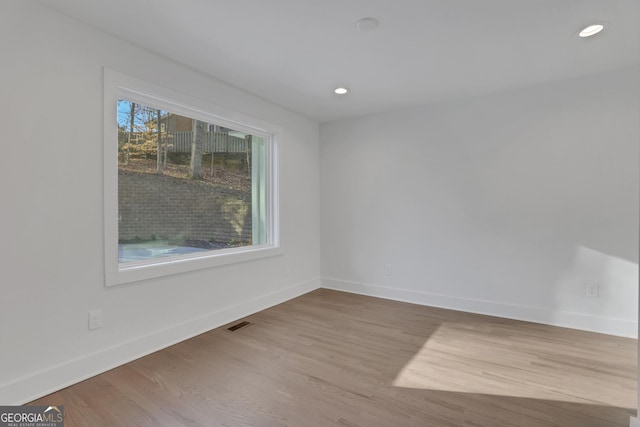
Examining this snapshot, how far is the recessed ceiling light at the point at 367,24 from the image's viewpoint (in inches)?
79.9

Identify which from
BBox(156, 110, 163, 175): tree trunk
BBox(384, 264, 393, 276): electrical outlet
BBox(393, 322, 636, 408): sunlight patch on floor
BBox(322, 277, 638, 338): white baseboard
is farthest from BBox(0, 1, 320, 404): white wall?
BBox(384, 264, 393, 276): electrical outlet

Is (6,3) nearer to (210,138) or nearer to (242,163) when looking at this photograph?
(210,138)

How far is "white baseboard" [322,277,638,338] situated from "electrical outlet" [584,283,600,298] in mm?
201

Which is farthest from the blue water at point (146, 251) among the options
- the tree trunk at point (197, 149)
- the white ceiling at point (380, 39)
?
the white ceiling at point (380, 39)

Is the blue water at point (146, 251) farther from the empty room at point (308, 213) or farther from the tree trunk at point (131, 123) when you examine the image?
the tree trunk at point (131, 123)

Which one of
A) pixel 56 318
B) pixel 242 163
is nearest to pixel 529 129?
pixel 242 163

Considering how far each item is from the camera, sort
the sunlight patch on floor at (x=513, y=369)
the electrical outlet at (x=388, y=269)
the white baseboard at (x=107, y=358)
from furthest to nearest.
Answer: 1. the electrical outlet at (x=388, y=269)
2. the sunlight patch on floor at (x=513, y=369)
3. the white baseboard at (x=107, y=358)

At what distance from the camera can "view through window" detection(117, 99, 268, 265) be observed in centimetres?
247

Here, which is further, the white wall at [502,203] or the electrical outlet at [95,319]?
the white wall at [502,203]

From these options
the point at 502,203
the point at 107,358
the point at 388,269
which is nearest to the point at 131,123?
the point at 107,358

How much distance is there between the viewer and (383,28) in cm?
213

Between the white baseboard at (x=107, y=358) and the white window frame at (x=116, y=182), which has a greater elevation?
the white window frame at (x=116, y=182)

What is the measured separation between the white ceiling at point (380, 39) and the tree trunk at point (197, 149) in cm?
53

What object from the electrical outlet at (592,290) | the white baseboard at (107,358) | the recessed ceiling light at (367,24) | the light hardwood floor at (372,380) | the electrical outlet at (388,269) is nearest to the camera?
the light hardwood floor at (372,380)
